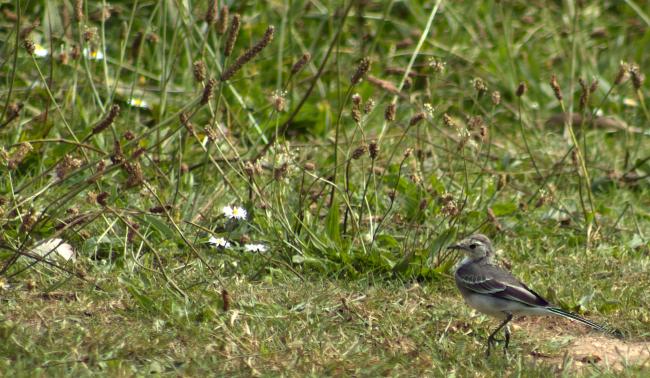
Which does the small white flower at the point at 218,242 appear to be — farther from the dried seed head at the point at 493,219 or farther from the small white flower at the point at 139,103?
the small white flower at the point at 139,103

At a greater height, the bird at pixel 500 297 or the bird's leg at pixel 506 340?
the bird at pixel 500 297

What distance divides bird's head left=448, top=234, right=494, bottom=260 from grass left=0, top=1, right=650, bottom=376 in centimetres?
21

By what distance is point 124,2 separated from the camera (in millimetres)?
8352

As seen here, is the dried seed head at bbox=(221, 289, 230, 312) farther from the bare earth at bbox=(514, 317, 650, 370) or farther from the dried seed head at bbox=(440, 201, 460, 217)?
the bare earth at bbox=(514, 317, 650, 370)

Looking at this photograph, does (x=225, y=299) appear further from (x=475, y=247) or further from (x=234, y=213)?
(x=475, y=247)

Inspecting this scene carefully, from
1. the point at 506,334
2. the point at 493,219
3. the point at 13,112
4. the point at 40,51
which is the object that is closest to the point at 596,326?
the point at 506,334

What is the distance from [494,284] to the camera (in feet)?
15.8

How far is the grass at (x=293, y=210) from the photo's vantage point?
14.8ft

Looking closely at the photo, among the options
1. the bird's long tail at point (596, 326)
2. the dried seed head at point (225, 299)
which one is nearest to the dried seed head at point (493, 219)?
the bird's long tail at point (596, 326)

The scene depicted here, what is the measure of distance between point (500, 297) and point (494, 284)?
82 mm

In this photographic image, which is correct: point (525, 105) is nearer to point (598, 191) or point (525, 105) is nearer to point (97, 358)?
point (598, 191)

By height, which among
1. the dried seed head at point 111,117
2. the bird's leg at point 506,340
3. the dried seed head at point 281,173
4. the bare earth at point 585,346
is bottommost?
the bare earth at point 585,346

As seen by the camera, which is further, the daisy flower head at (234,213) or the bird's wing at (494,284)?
the daisy flower head at (234,213)

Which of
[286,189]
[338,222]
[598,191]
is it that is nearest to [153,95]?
[286,189]
